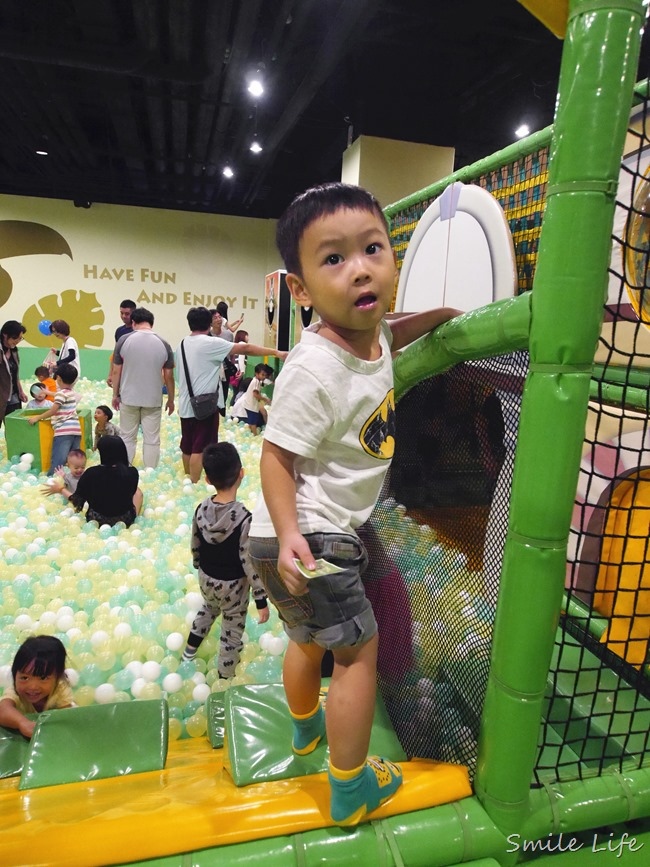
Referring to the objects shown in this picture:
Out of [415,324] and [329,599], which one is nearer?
[329,599]

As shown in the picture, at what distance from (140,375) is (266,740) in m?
3.16

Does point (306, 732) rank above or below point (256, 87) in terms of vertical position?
below

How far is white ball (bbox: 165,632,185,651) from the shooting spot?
7.06 ft

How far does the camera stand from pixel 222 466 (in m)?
1.80

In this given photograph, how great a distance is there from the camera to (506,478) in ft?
3.98

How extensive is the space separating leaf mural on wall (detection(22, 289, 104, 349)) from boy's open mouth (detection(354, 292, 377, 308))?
379 inches

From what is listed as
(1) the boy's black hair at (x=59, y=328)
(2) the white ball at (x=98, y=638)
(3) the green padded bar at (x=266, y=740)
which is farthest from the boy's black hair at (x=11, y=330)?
(3) the green padded bar at (x=266, y=740)

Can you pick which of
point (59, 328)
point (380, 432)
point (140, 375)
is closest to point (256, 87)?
point (59, 328)

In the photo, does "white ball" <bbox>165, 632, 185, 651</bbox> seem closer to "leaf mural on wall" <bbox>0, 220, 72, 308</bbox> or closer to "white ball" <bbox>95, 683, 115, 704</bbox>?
"white ball" <bbox>95, 683, 115, 704</bbox>

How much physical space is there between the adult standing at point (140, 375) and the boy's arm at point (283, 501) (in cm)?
326

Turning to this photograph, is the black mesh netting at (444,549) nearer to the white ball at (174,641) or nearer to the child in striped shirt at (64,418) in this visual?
the white ball at (174,641)

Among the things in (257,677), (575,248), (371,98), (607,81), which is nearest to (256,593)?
(257,677)

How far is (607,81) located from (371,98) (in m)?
5.13

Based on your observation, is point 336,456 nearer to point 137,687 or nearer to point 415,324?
point 415,324
